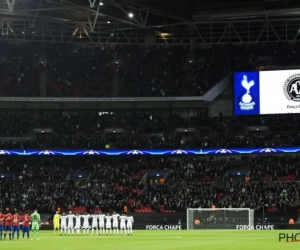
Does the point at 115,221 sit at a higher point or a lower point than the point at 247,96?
lower

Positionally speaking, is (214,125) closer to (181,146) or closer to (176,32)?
(181,146)

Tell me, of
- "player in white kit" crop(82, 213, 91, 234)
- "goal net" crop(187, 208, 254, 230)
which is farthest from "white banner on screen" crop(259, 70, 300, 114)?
"player in white kit" crop(82, 213, 91, 234)

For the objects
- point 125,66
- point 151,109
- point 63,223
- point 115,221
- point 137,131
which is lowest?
point 63,223

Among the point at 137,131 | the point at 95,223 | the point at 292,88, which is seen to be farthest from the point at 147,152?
the point at 95,223

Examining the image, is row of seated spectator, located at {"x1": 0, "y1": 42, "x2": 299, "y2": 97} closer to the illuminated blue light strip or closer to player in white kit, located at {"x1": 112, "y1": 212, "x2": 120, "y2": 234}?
the illuminated blue light strip

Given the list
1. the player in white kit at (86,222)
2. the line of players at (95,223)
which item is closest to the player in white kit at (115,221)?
the line of players at (95,223)

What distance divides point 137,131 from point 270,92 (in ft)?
48.9

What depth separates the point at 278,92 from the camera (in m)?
69.9

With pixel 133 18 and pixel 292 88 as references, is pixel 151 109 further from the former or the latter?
pixel 292 88

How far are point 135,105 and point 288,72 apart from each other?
17384 mm

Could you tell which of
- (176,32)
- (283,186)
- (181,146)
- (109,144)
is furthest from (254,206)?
(176,32)

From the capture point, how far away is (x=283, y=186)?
2517 inches

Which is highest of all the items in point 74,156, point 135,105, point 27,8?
point 27,8

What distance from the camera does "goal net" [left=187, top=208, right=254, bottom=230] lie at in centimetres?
5772
